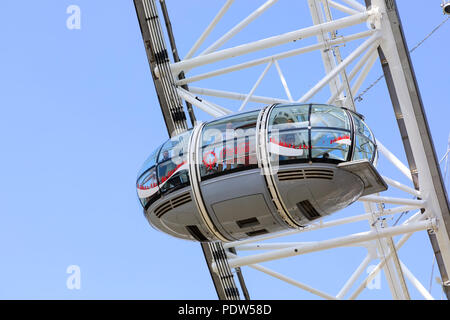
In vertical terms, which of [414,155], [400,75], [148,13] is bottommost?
[414,155]

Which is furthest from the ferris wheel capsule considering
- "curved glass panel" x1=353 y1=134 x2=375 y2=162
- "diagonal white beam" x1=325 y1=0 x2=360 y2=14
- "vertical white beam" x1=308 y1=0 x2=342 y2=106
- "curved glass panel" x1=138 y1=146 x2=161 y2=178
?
"vertical white beam" x1=308 y1=0 x2=342 y2=106

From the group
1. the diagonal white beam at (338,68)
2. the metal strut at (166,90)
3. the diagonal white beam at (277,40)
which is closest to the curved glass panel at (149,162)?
the diagonal white beam at (338,68)

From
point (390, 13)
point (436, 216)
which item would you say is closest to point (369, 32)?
point (390, 13)

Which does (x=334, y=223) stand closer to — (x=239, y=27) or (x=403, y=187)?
(x=403, y=187)

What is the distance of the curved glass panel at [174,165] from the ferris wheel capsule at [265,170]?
17 millimetres

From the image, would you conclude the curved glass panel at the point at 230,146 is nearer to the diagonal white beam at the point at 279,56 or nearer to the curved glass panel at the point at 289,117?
the curved glass panel at the point at 289,117

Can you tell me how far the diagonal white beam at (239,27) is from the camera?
21641 millimetres

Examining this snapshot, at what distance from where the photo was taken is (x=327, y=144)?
1523 cm

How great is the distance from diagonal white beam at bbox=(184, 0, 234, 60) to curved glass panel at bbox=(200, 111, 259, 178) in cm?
621

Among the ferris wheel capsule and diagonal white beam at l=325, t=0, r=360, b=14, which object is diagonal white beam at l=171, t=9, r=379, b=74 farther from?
the ferris wheel capsule

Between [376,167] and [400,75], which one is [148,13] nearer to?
[400,75]

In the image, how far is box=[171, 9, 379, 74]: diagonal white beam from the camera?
806 inches

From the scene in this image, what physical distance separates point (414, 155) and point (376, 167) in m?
5.21
